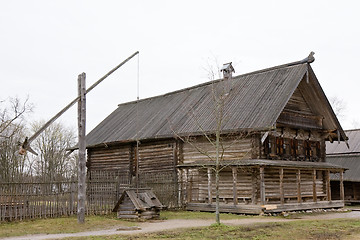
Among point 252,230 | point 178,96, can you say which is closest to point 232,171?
point 252,230

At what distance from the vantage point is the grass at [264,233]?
13.8 metres

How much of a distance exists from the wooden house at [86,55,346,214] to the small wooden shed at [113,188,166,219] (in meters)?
4.24

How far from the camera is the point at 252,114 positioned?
25.8m

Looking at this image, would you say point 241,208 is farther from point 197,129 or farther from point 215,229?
point 215,229

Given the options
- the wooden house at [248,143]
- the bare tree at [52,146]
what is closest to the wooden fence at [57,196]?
the wooden house at [248,143]

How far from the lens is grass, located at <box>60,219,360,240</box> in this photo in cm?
1376

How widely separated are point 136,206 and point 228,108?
10566mm

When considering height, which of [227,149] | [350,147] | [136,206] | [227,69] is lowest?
[136,206]

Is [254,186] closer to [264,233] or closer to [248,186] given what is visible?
[248,186]

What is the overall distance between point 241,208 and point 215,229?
8.37 meters

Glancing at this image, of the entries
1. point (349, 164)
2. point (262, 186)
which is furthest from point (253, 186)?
point (349, 164)

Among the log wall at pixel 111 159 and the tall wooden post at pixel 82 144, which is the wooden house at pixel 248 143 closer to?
the log wall at pixel 111 159

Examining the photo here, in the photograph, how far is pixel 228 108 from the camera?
1106 inches

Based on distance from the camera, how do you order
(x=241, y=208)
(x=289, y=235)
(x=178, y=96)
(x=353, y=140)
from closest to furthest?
(x=289, y=235), (x=241, y=208), (x=178, y=96), (x=353, y=140)
